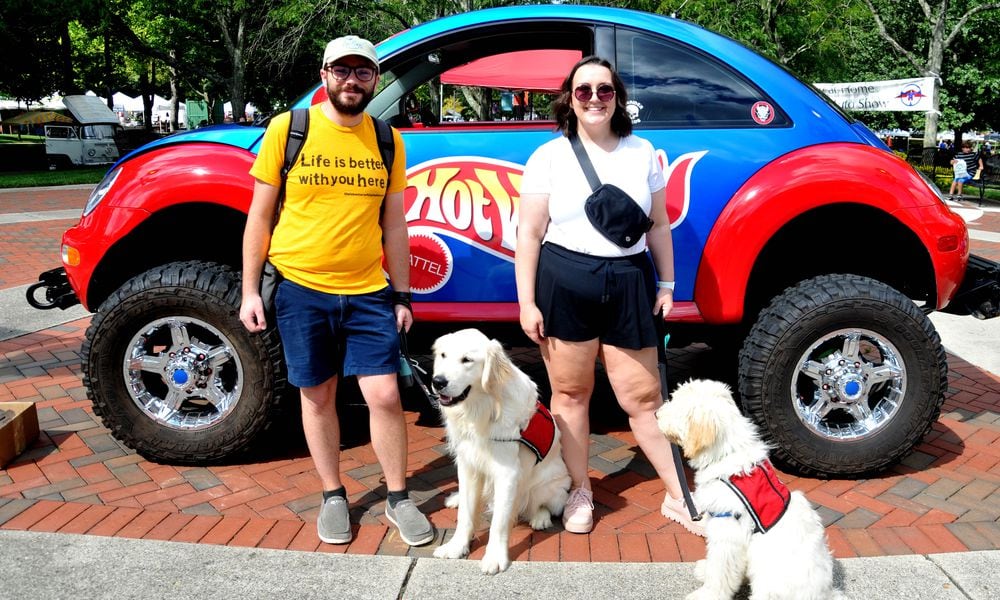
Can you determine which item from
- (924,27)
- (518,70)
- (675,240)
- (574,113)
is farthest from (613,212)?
(924,27)

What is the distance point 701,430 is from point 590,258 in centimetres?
78

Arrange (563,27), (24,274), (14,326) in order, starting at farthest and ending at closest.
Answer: (24,274), (14,326), (563,27)

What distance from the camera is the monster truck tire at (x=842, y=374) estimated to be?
11.3 feet

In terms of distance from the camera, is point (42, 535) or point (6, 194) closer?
point (42, 535)

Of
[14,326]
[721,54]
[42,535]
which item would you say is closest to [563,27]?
[721,54]

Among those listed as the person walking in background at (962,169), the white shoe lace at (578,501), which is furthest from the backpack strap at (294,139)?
the person walking in background at (962,169)

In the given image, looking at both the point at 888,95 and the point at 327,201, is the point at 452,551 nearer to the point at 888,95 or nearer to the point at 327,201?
the point at 327,201

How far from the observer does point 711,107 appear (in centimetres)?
351

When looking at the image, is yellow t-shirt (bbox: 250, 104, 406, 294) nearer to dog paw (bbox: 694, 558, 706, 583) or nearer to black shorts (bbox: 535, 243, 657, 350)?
black shorts (bbox: 535, 243, 657, 350)

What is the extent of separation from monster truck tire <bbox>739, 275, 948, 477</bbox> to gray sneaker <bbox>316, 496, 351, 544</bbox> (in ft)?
6.05

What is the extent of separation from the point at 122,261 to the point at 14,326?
3.01 meters

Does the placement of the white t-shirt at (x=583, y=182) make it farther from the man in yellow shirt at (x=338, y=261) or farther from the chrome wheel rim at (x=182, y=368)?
the chrome wheel rim at (x=182, y=368)

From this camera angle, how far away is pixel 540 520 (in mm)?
3189

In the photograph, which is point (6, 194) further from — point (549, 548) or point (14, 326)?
point (549, 548)
